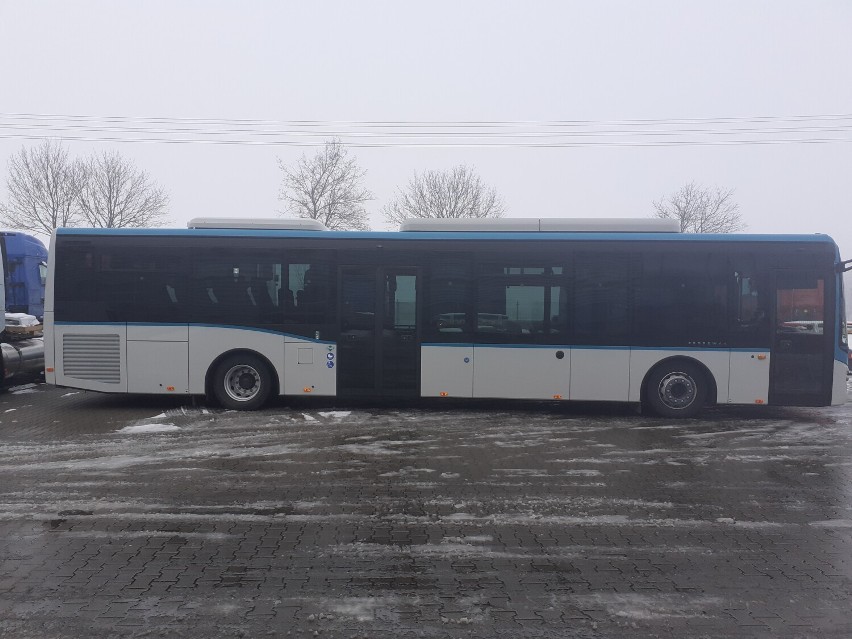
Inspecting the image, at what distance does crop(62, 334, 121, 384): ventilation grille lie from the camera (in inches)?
471

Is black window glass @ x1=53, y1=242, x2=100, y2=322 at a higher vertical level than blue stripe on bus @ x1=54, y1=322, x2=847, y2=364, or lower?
higher

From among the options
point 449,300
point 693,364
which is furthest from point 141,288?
point 693,364

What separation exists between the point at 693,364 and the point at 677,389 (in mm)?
497

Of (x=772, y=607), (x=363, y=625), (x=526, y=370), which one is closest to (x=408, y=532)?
(x=363, y=625)

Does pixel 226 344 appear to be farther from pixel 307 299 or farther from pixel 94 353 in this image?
pixel 94 353

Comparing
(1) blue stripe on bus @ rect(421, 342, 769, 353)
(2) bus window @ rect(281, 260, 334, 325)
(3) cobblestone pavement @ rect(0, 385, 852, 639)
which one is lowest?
(3) cobblestone pavement @ rect(0, 385, 852, 639)

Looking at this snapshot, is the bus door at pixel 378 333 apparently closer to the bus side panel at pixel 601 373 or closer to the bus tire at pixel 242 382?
the bus tire at pixel 242 382

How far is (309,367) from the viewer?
12.0m

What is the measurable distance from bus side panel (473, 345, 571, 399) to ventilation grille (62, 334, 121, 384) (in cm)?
623

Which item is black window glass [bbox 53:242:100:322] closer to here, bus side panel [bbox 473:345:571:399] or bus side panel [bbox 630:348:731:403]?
bus side panel [bbox 473:345:571:399]

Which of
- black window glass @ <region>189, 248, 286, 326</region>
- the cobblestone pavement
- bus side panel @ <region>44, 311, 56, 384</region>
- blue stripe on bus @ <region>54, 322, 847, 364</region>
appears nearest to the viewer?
the cobblestone pavement

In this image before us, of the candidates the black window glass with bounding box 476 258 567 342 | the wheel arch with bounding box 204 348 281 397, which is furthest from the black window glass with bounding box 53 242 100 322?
the black window glass with bounding box 476 258 567 342

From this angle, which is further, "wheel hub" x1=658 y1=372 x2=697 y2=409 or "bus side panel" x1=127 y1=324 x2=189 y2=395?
"bus side panel" x1=127 y1=324 x2=189 y2=395

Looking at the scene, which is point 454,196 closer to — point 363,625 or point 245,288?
point 245,288
